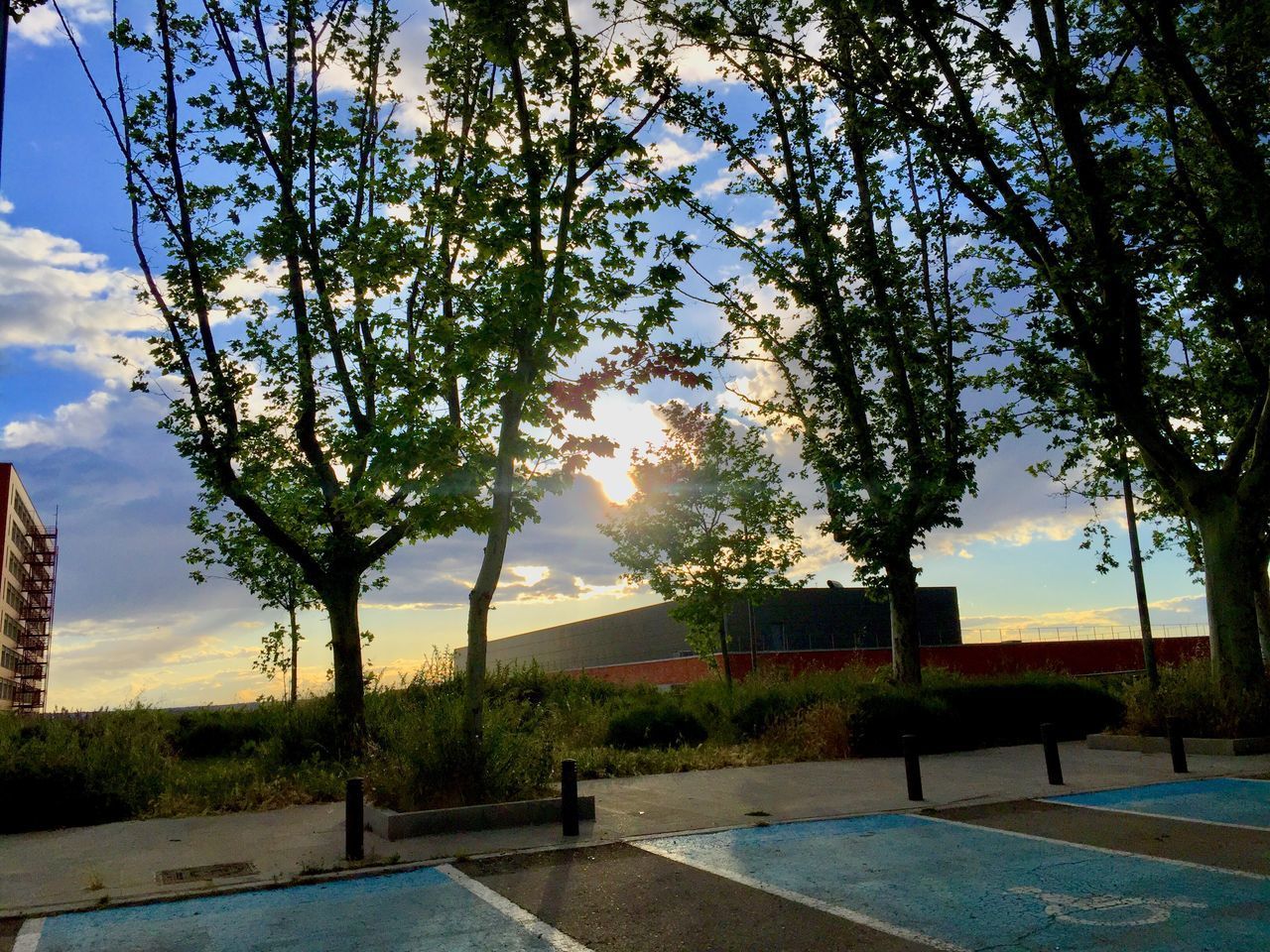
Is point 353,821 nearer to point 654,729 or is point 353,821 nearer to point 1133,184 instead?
point 654,729

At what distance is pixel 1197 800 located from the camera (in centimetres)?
1123

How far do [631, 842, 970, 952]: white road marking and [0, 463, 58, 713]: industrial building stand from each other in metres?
74.7

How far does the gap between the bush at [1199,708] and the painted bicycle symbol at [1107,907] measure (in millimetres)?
9551

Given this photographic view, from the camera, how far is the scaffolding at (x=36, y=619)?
76.3 metres

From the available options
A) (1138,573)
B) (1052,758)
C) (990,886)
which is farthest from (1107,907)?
(1138,573)

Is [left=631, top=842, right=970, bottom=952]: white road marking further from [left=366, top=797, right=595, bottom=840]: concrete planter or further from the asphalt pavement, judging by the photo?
[left=366, top=797, right=595, bottom=840]: concrete planter

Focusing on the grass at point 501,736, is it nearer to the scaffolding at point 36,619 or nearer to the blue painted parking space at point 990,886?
the blue painted parking space at point 990,886

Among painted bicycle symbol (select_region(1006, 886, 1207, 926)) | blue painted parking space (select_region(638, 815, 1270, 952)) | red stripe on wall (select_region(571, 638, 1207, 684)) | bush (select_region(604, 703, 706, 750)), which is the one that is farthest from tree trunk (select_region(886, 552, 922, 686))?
red stripe on wall (select_region(571, 638, 1207, 684))

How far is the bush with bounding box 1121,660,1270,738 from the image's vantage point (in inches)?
624

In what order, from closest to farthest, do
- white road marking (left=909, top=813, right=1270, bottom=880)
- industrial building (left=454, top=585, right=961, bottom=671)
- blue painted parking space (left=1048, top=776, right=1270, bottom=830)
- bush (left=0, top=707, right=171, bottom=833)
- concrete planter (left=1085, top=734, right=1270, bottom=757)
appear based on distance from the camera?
white road marking (left=909, top=813, right=1270, bottom=880) < blue painted parking space (left=1048, top=776, right=1270, bottom=830) < bush (left=0, top=707, right=171, bottom=833) < concrete planter (left=1085, top=734, right=1270, bottom=757) < industrial building (left=454, top=585, right=961, bottom=671)

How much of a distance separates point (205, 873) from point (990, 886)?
6.90m

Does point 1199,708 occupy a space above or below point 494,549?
below

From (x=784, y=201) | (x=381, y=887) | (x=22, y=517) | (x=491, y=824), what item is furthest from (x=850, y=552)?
(x=22, y=517)

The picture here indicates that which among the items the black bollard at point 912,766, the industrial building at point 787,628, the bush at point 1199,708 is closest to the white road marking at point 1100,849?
the black bollard at point 912,766
